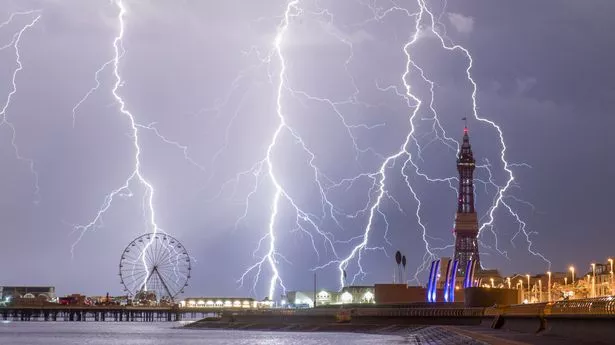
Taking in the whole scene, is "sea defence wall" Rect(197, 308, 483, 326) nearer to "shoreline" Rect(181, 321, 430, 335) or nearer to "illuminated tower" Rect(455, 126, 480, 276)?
"shoreline" Rect(181, 321, 430, 335)

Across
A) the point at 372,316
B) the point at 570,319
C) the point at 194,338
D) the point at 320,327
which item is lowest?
the point at 320,327

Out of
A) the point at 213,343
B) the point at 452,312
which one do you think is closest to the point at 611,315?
the point at 213,343

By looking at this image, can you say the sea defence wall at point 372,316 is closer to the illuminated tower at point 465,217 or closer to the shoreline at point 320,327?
the shoreline at point 320,327

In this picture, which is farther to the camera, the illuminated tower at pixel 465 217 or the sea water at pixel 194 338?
the illuminated tower at pixel 465 217

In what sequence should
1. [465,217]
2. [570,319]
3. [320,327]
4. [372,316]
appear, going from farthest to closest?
[465,217] → [320,327] → [372,316] → [570,319]

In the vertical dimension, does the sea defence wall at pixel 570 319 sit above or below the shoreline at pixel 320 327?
above

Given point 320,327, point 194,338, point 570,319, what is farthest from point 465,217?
point 570,319

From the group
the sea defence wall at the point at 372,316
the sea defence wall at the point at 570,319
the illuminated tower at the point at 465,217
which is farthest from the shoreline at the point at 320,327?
the illuminated tower at the point at 465,217

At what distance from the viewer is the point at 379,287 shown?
389 feet

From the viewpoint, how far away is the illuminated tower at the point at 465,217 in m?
174

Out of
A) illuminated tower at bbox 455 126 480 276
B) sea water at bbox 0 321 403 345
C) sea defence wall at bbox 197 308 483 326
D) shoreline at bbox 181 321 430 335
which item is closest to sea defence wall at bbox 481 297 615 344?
sea water at bbox 0 321 403 345

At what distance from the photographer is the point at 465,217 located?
17725cm

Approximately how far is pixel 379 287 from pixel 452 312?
1603 inches

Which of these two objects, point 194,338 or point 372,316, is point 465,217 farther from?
→ point 194,338
